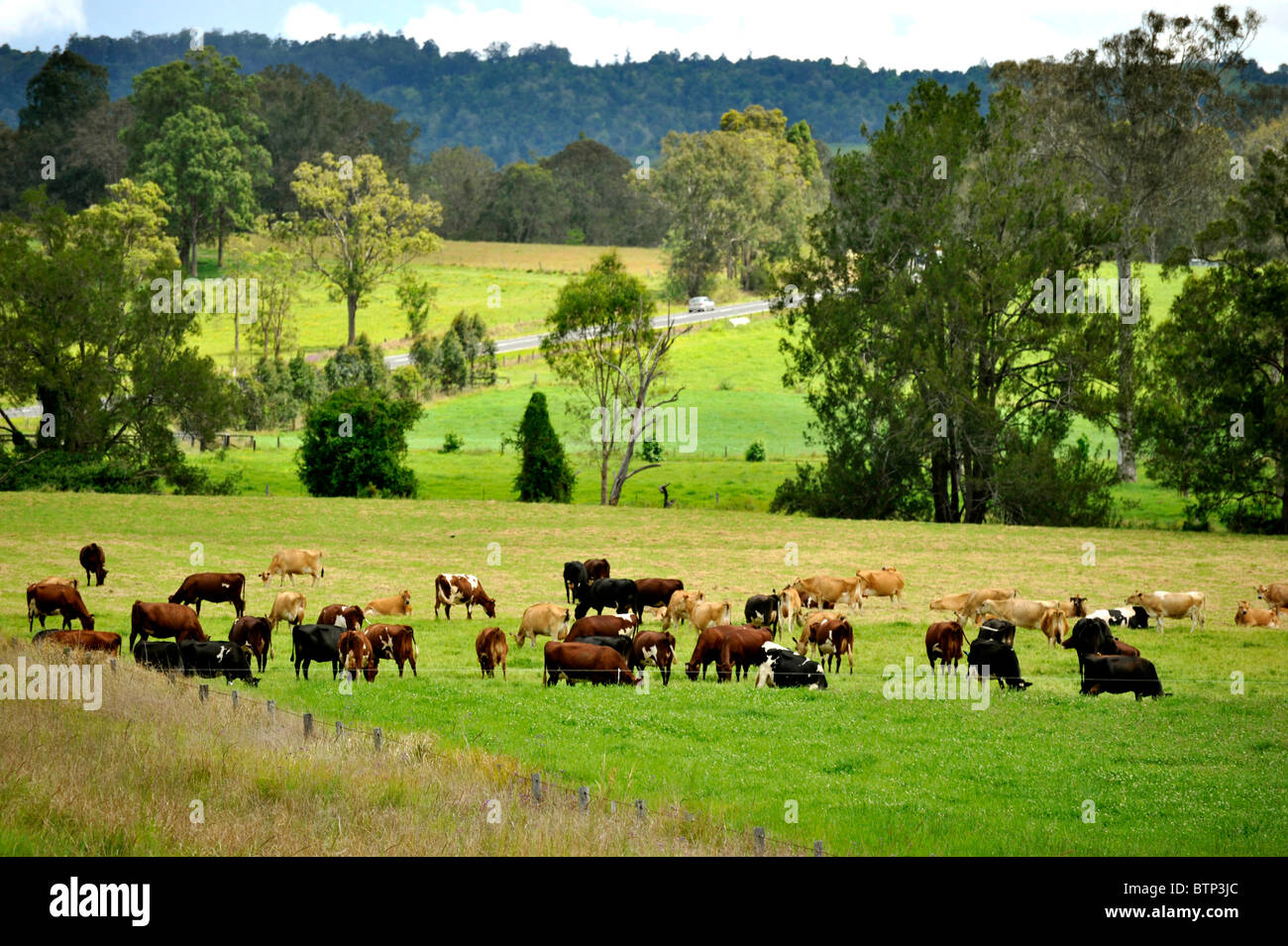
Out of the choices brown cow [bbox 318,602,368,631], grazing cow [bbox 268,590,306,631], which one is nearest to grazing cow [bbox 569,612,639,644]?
brown cow [bbox 318,602,368,631]

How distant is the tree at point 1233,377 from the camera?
47.2 meters

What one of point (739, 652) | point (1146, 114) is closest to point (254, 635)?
point (739, 652)

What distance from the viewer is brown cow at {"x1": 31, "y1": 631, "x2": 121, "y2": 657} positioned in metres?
21.5

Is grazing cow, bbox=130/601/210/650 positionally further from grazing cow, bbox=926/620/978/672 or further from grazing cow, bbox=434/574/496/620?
grazing cow, bbox=926/620/978/672

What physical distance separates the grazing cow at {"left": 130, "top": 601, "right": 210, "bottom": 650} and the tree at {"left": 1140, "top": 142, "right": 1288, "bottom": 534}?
119ft

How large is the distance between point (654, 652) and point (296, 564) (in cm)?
1346

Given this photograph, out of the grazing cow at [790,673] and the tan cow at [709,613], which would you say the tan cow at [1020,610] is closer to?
the tan cow at [709,613]

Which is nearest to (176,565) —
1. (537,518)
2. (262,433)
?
(537,518)

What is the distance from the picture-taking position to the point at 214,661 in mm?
21062

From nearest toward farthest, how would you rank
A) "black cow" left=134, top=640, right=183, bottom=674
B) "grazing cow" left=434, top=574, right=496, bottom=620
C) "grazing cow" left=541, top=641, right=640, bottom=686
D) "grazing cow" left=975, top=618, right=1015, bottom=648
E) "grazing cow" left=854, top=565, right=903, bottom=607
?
"black cow" left=134, top=640, right=183, bottom=674 < "grazing cow" left=541, top=641, right=640, bottom=686 < "grazing cow" left=975, top=618, right=1015, bottom=648 < "grazing cow" left=434, top=574, right=496, bottom=620 < "grazing cow" left=854, top=565, right=903, bottom=607
